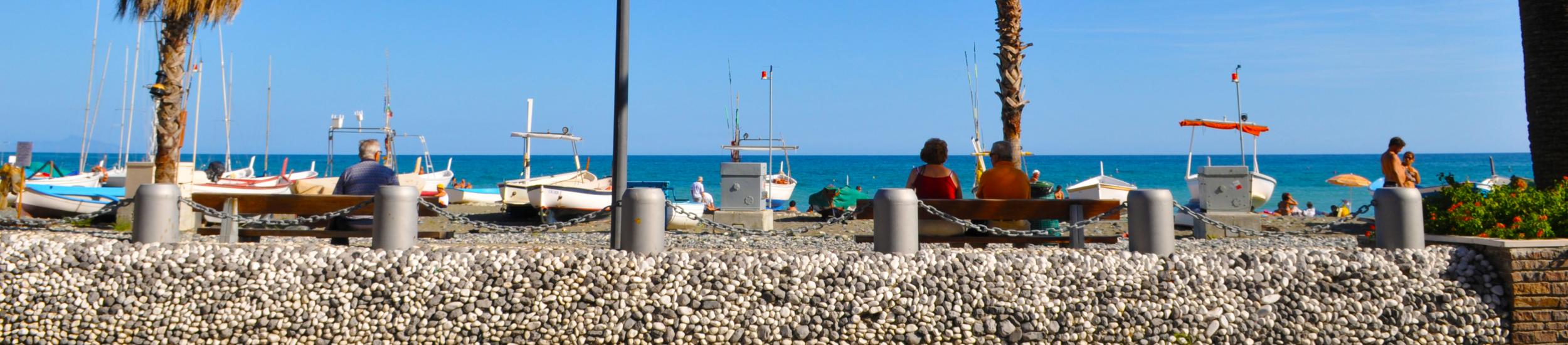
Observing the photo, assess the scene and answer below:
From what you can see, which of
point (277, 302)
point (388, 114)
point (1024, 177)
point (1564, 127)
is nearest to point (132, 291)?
point (277, 302)

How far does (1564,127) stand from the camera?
26.5 feet

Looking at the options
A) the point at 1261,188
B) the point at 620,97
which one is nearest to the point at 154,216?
the point at 620,97

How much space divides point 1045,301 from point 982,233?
1.48 m

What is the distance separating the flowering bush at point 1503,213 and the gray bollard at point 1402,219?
0.41 m

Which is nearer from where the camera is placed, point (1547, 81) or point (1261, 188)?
point (1547, 81)

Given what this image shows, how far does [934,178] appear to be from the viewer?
Result: 8281mm

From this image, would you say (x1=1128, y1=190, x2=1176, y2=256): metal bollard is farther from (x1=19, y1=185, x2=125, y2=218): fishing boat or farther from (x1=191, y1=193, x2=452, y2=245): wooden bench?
(x1=19, y1=185, x2=125, y2=218): fishing boat

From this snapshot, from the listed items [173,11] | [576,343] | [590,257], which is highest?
[173,11]

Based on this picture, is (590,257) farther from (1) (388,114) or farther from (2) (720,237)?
(1) (388,114)

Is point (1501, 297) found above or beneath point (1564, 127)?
beneath

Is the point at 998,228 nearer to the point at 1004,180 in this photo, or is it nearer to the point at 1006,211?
the point at 1006,211

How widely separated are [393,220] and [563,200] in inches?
446

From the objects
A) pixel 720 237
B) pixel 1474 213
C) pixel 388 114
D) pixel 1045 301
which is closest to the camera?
pixel 1045 301

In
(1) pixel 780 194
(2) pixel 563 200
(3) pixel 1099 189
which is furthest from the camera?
(1) pixel 780 194
